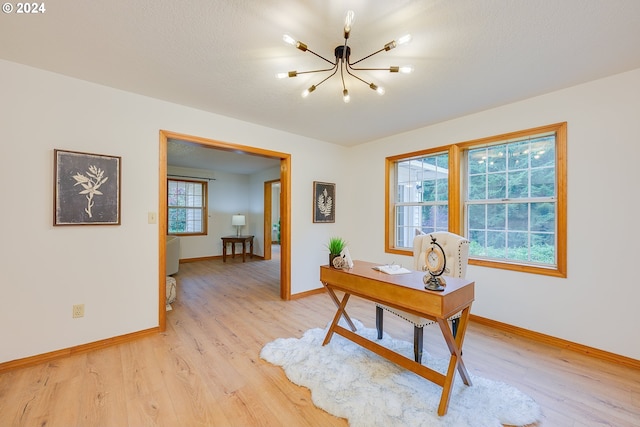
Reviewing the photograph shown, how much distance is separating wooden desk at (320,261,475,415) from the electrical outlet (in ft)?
7.40

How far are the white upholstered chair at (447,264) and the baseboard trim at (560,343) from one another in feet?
3.30

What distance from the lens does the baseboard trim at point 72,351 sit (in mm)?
2053

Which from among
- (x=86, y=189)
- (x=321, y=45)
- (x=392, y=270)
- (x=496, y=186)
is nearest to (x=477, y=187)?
(x=496, y=186)

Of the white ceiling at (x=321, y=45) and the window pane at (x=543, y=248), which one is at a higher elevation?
the white ceiling at (x=321, y=45)

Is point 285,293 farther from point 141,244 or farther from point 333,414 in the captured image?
point 333,414

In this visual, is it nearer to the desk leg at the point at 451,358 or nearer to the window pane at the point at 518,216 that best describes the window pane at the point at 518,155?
the window pane at the point at 518,216

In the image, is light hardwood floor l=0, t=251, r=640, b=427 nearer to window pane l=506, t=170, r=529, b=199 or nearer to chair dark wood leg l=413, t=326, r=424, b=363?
chair dark wood leg l=413, t=326, r=424, b=363

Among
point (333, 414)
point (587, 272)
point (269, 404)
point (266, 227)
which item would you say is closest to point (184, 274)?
point (266, 227)

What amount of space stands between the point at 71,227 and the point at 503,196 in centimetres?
434

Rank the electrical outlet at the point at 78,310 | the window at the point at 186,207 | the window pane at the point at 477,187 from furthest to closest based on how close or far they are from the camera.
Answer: the window at the point at 186,207, the window pane at the point at 477,187, the electrical outlet at the point at 78,310

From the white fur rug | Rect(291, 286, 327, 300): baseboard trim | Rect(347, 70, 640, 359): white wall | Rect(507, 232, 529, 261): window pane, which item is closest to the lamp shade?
Rect(291, 286, 327, 300): baseboard trim

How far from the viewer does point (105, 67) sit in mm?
2121

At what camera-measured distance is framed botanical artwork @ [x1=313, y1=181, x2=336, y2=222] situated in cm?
413

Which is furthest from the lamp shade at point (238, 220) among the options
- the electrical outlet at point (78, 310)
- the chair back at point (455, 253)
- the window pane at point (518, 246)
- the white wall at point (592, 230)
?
the window pane at point (518, 246)
